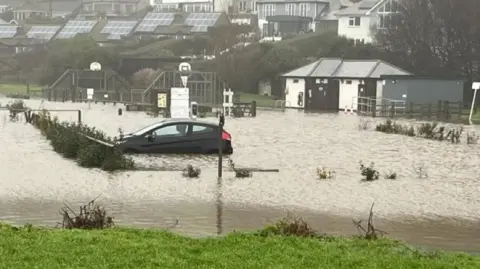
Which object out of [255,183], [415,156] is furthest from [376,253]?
[415,156]

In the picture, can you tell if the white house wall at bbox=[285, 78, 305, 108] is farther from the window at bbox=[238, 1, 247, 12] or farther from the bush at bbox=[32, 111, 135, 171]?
the window at bbox=[238, 1, 247, 12]

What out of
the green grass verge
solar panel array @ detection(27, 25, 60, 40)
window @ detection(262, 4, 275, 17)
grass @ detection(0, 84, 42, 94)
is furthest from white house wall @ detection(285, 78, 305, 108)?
solar panel array @ detection(27, 25, 60, 40)

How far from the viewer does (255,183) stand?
21.9 m

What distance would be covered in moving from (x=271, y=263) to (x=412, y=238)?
17.3 feet

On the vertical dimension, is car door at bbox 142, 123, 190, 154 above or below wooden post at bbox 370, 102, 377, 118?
above

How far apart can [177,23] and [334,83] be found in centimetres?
6438

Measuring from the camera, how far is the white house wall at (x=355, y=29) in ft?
355

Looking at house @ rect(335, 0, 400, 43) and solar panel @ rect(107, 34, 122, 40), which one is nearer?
house @ rect(335, 0, 400, 43)

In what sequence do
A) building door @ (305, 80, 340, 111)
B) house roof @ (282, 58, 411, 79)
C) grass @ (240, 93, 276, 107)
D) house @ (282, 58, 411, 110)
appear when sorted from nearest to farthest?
house @ (282, 58, 411, 110) < house roof @ (282, 58, 411, 79) < building door @ (305, 80, 340, 111) < grass @ (240, 93, 276, 107)

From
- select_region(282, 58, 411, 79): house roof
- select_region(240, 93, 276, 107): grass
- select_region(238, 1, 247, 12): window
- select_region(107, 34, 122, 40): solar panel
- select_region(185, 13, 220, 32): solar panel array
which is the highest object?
select_region(238, 1, 247, 12): window

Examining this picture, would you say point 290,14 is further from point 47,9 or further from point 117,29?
point 47,9

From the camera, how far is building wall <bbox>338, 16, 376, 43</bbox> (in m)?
108

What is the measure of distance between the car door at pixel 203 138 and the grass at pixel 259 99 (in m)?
45.0

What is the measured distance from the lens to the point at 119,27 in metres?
138
